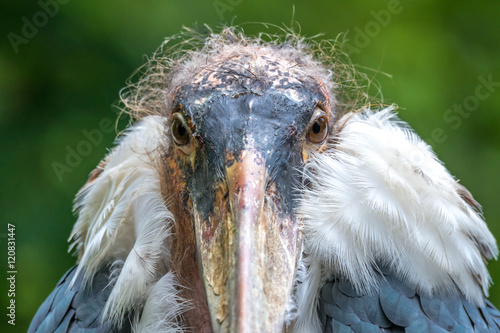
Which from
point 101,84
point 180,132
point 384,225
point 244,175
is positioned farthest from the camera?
point 101,84

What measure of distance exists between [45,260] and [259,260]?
110 inches

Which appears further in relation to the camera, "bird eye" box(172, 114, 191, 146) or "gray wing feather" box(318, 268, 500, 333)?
"bird eye" box(172, 114, 191, 146)

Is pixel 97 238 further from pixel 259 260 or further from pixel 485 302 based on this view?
pixel 485 302

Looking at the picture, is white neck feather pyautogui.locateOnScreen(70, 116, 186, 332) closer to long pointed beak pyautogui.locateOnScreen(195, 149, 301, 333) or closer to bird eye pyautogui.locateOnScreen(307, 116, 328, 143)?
long pointed beak pyautogui.locateOnScreen(195, 149, 301, 333)

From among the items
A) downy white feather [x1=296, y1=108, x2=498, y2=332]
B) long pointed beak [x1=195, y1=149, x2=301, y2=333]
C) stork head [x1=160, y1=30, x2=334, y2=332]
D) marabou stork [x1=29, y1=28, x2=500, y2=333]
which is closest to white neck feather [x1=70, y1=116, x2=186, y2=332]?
marabou stork [x1=29, y1=28, x2=500, y2=333]

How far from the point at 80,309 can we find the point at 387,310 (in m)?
1.10

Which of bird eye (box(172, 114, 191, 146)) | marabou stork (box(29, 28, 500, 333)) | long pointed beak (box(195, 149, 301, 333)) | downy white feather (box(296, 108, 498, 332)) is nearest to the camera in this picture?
long pointed beak (box(195, 149, 301, 333))

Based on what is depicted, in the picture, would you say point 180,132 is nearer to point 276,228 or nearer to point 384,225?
point 276,228

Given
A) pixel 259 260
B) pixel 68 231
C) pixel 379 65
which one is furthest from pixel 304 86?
pixel 68 231

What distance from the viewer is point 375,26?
414 cm

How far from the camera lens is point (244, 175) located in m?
1.83

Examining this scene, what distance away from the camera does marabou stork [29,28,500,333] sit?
1.80 meters

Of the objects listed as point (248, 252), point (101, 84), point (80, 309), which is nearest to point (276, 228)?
point (248, 252)

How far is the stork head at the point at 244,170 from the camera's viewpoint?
168cm
